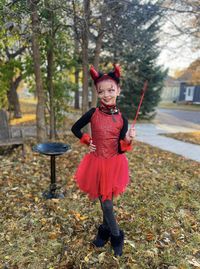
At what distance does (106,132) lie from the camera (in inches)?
106

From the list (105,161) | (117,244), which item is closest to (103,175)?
(105,161)

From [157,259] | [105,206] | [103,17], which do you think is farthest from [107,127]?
[103,17]

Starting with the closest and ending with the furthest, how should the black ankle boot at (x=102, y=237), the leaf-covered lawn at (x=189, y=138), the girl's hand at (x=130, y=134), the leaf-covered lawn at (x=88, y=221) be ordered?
the girl's hand at (x=130, y=134) → the leaf-covered lawn at (x=88, y=221) → the black ankle boot at (x=102, y=237) → the leaf-covered lawn at (x=189, y=138)

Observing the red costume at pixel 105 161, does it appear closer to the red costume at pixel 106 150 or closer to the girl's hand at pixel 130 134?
the red costume at pixel 106 150

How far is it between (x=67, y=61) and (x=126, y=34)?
216cm

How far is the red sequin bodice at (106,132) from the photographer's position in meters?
2.69

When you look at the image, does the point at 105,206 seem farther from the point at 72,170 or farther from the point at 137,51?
the point at 137,51

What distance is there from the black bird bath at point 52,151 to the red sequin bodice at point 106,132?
1.27m

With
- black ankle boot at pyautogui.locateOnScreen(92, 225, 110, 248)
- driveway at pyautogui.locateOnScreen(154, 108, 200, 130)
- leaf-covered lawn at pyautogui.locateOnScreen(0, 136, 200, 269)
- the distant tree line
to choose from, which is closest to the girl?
black ankle boot at pyautogui.locateOnScreen(92, 225, 110, 248)

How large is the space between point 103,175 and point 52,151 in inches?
57.2

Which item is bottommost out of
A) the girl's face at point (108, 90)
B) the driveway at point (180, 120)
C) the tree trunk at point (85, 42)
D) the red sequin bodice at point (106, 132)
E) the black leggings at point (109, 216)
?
the driveway at point (180, 120)

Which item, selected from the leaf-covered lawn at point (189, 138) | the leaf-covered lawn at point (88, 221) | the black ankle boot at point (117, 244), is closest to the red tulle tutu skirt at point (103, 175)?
the black ankle boot at point (117, 244)

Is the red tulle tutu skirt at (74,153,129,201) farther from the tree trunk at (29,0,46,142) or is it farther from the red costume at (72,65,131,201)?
the tree trunk at (29,0,46,142)

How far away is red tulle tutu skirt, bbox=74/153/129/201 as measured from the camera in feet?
8.86
